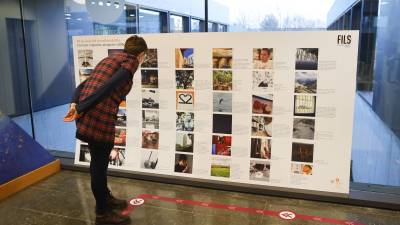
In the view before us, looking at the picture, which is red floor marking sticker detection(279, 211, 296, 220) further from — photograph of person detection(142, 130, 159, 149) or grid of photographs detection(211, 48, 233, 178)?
photograph of person detection(142, 130, 159, 149)

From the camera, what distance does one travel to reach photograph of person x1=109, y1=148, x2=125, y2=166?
3471 mm

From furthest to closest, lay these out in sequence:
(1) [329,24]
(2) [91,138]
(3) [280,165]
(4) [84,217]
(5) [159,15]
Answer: (5) [159,15] < (1) [329,24] < (3) [280,165] < (4) [84,217] < (2) [91,138]

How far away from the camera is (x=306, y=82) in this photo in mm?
2836

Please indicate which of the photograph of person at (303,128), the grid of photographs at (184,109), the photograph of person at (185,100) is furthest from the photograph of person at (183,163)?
the photograph of person at (303,128)

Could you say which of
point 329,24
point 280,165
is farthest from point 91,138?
point 329,24

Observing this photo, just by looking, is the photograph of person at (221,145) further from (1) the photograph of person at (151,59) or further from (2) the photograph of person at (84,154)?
(2) the photograph of person at (84,154)

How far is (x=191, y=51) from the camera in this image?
10.2 feet

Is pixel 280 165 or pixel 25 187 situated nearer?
pixel 280 165

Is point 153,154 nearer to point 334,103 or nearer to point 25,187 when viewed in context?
point 25,187

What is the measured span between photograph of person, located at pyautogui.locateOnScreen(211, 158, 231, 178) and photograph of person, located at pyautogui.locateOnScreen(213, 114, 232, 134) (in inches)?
10.4

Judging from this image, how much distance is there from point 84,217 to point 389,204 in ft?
7.94

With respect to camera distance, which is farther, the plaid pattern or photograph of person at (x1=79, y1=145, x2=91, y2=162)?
photograph of person at (x1=79, y1=145, x2=91, y2=162)

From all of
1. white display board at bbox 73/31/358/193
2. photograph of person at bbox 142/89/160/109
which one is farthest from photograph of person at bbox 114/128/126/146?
photograph of person at bbox 142/89/160/109

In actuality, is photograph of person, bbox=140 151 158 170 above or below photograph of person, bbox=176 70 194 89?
below
